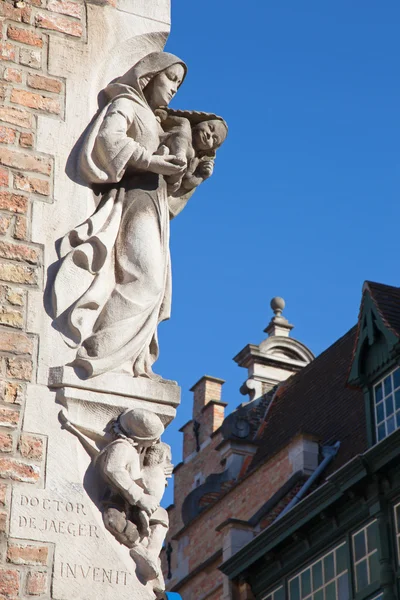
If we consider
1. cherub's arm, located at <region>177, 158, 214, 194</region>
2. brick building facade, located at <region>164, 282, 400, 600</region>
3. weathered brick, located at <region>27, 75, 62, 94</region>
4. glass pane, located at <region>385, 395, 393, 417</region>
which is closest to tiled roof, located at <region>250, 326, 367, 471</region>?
brick building facade, located at <region>164, 282, 400, 600</region>

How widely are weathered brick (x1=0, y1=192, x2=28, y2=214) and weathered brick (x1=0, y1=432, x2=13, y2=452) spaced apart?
3.87 feet

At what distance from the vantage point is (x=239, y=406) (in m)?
28.6

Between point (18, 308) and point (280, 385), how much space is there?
21.8m

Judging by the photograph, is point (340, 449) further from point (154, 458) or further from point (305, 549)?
point (154, 458)

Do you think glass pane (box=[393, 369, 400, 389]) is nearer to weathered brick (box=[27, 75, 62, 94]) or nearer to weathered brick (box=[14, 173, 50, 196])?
weathered brick (box=[27, 75, 62, 94])

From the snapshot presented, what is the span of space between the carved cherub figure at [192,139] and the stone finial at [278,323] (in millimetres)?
21612

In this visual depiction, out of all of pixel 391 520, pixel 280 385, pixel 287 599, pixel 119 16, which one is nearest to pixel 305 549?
pixel 287 599

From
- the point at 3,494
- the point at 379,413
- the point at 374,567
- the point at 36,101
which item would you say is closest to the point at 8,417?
the point at 3,494

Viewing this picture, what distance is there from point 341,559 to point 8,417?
1451cm

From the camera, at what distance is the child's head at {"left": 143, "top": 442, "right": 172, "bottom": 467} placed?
22.3 ft


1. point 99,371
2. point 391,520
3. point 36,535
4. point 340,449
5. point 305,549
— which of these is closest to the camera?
point 36,535

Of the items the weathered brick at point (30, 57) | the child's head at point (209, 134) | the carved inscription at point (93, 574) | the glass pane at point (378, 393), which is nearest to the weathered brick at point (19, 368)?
the carved inscription at point (93, 574)

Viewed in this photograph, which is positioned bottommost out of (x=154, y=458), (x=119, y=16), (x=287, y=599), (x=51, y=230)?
(x=154, y=458)

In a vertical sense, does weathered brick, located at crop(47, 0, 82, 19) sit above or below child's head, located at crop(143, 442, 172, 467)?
above
